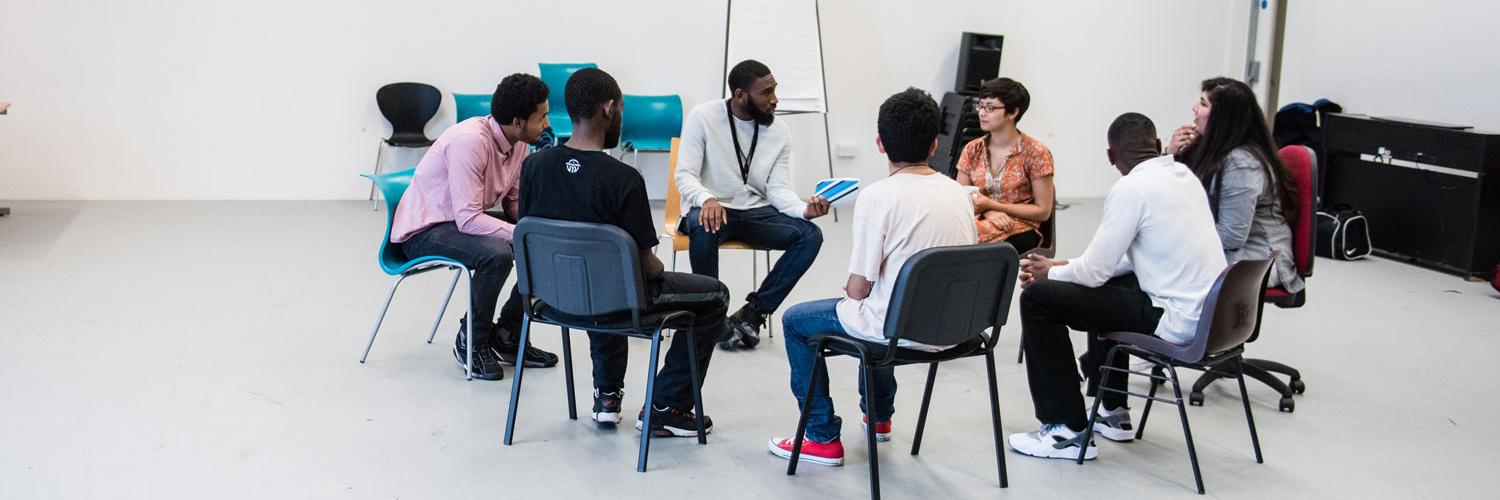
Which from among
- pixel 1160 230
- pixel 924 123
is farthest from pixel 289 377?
pixel 1160 230

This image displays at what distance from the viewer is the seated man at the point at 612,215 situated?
2.95 meters

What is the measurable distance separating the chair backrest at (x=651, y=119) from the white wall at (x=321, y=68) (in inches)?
10.3

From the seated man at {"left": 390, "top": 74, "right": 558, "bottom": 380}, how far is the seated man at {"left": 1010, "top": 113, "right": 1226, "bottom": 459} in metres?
1.60

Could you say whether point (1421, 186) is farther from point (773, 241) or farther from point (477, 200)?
point (477, 200)

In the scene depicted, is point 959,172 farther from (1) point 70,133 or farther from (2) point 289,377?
(1) point 70,133

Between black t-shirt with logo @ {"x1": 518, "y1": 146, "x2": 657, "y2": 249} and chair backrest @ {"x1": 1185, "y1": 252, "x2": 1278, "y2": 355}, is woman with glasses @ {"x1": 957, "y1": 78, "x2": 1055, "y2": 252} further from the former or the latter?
black t-shirt with logo @ {"x1": 518, "y1": 146, "x2": 657, "y2": 249}

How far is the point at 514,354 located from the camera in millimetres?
3961

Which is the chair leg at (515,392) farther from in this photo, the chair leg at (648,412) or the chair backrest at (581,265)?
the chair leg at (648,412)

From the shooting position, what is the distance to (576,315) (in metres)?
3.00

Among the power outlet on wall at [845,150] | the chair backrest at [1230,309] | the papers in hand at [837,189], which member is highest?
the papers in hand at [837,189]

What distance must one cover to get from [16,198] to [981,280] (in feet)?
21.7

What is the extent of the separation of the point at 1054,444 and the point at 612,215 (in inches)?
50.5

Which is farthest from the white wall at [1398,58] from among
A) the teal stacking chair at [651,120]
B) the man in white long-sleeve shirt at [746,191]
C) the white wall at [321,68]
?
the man in white long-sleeve shirt at [746,191]

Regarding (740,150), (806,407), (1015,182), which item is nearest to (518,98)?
(740,150)
